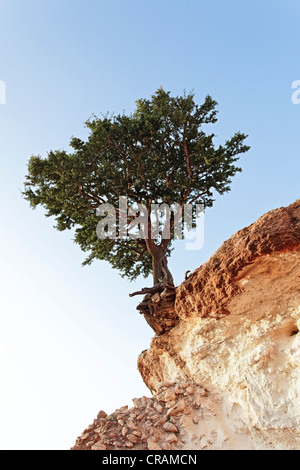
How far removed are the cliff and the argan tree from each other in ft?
13.2

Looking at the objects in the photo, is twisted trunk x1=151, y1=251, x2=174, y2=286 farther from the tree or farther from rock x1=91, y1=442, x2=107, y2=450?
rock x1=91, y1=442, x2=107, y2=450

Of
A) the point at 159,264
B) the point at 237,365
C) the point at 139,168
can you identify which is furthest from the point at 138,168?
the point at 237,365

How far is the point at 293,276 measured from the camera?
7.86 meters

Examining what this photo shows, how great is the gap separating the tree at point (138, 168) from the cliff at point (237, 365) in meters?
4.02

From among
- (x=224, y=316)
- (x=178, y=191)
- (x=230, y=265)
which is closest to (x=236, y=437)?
(x=224, y=316)

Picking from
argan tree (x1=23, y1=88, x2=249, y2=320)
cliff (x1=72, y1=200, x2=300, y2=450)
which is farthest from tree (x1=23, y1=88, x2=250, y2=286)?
cliff (x1=72, y1=200, x2=300, y2=450)

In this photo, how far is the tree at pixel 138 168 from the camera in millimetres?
13523

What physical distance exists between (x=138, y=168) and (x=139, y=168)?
41 millimetres

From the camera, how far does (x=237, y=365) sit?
27.0ft

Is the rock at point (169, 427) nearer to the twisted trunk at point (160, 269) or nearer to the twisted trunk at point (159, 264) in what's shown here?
the twisted trunk at point (159, 264)

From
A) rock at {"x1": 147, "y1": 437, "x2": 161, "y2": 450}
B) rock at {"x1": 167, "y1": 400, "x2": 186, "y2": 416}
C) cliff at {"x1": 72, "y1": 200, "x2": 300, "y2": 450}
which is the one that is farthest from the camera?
rock at {"x1": 167, "y1": 400, "x2": 186, "y2": 416}

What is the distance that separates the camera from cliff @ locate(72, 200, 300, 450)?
7.29 m

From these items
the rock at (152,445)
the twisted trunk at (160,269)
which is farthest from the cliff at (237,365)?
the twisted trunk at (160,269)
